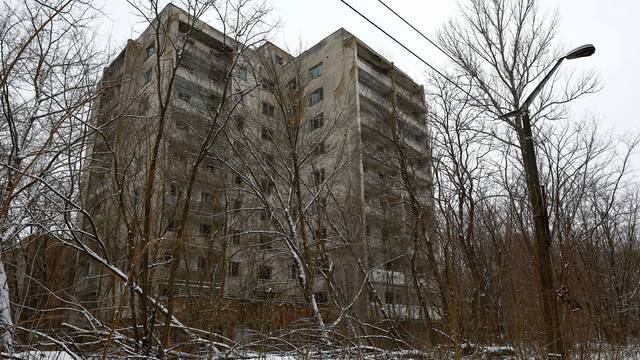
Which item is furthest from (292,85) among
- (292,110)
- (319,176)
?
(319,176)

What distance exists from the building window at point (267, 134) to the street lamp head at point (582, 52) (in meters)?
7.89

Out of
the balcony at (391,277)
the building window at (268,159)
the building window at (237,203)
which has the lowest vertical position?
the balcony at (391,277)

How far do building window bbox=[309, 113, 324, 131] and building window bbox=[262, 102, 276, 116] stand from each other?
127 cm

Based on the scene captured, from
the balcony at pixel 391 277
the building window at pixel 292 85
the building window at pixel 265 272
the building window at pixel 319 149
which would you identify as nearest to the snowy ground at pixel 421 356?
the building window at pixel 265 272

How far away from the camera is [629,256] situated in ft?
60.4

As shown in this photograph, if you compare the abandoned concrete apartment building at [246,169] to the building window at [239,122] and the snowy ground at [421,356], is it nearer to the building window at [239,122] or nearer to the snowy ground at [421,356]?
the building window at [239,122]

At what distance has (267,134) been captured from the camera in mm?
13102

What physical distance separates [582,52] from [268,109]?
337 inches

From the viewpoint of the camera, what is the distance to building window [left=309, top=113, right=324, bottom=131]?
1379cm

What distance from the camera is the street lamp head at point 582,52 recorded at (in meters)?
7.82

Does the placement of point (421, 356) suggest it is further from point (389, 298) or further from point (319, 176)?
point (319, 176)

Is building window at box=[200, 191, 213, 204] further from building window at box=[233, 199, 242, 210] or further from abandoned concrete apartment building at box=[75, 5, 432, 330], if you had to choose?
building window at box=[233, 199, 242, 210]

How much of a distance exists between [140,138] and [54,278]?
3744 millimetres

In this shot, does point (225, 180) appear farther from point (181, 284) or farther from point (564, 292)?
point (564, 292)
